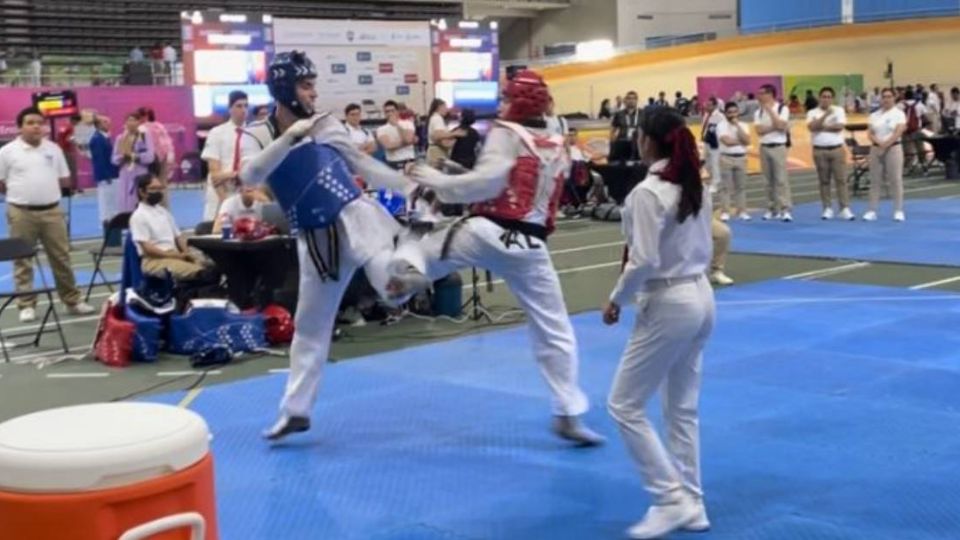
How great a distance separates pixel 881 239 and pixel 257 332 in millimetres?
9269

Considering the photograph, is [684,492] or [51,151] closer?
[684,492]

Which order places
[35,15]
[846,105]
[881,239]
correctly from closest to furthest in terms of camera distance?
[881,239] < [35,15] < [846,105]

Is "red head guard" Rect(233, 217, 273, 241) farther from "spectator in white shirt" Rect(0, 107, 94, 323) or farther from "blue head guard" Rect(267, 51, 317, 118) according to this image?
"blue head guard" Rect(267, 51, 317, 118)

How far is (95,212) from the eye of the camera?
21625mm

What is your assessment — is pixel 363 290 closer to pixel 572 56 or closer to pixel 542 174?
pixel 542 174

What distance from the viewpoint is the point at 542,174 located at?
6.09 meters

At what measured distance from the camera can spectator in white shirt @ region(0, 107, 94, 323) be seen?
10.5 m

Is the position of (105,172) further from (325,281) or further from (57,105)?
(325,281)

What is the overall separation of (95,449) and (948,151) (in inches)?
975

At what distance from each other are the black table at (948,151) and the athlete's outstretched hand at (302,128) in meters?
21.0

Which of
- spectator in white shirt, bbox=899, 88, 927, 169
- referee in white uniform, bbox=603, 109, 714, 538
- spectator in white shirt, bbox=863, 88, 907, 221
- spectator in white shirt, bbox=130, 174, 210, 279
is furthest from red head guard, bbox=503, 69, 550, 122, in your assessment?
spectator in white shirt, bbox=899, 88, 927, 169

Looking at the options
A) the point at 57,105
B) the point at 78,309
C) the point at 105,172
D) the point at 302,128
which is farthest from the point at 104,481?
the point at 57,105

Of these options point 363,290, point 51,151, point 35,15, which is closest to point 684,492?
point 363,290

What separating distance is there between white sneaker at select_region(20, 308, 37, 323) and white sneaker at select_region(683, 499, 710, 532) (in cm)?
777
